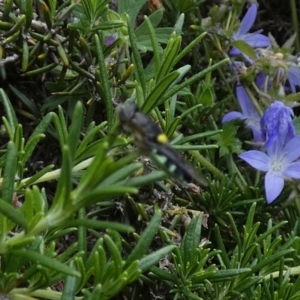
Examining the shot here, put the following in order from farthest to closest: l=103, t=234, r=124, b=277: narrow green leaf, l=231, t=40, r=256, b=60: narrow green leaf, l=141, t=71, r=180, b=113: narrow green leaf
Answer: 1. l=231, t=40, r=256, b=60: narrow green leaf
2. l=141, t=71, r=180, b=113: narrow green leaf
3. l=103, t=234, r=124, b=277: narrow green leaf

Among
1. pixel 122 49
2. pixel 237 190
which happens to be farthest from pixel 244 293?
pixel 122 49

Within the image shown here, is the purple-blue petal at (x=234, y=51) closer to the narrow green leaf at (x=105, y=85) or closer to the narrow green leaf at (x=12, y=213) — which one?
the narrow green leaf at (x=105, y=85)

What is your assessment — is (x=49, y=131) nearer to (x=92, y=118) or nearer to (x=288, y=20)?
(x=92, y=118)

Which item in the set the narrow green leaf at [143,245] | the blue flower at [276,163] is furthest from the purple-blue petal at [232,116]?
the narrow green leaf at [143,245]

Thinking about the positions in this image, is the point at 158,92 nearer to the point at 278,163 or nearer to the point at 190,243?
the point at 190,243

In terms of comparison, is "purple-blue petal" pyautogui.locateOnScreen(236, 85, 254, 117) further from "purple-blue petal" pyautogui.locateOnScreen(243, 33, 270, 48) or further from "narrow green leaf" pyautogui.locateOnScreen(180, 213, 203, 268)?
"narrow green leaf" pyautogui.locateOnScreen(180, 213, 203, 268)

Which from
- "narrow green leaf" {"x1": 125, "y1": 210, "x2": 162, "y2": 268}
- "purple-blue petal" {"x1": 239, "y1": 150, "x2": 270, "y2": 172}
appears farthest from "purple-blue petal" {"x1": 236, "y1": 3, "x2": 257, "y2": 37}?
"narrow green leaf" {"x1": 125, "y1": 210, "x2": 162, "y2": 268}
